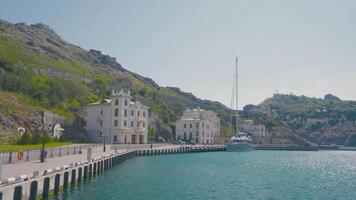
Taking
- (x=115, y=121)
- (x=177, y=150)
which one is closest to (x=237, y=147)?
(x=177, y=150)

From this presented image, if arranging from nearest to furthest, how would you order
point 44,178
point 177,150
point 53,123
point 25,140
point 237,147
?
point 44,178, point 25,140, point 53,123, point 177,150, point 237,147

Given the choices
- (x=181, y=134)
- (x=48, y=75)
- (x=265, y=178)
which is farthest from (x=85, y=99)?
(x=265, y=178)

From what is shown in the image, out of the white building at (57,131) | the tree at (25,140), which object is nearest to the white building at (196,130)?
the white building at (57,131)

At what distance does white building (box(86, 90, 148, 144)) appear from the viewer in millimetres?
106812

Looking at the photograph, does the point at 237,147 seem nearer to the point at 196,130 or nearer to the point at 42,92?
the point at 196,130

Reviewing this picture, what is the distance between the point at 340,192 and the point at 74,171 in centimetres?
2791

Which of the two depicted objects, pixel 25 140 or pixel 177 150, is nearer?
pixel 25 140

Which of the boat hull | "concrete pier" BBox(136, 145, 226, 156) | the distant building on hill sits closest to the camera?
"concrete pier" BBox(136, 145, 226, 156)

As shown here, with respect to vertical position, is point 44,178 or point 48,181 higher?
point 44,178

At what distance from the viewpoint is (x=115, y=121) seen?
107m

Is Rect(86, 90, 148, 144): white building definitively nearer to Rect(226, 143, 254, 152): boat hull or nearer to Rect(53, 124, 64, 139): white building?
Rect(53, 124, 64, 139): white building

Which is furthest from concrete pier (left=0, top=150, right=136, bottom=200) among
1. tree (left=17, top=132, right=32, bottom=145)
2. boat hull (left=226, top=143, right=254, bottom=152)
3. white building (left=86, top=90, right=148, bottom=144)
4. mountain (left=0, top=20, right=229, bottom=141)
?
boat hull (left=226, top=143, right=254, bottom=152)

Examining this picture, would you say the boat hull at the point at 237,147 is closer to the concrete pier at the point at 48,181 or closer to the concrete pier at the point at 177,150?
the concrete pier at the point at 177,150

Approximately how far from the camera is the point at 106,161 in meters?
53.1
